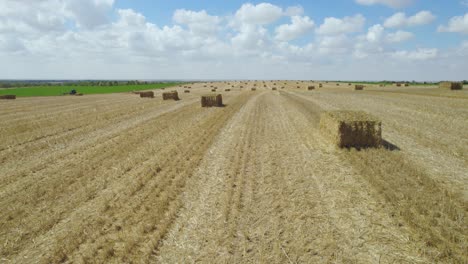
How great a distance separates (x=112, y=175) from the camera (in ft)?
30.0

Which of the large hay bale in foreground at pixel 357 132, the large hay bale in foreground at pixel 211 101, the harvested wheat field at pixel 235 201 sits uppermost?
the large hay bale in foreground at pixel 211 101

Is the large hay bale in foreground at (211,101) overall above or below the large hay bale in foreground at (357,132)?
above

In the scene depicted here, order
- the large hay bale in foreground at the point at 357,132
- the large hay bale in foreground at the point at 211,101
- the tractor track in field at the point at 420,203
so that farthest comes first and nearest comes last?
the large hay bale in foreground at the point at 211,101
the large hay bale in foreground at the point at 357,132
the tractor track in field at the point at 420,203

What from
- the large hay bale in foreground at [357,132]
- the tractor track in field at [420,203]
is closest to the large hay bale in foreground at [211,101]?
the large hay bale in foreground at [357,132]

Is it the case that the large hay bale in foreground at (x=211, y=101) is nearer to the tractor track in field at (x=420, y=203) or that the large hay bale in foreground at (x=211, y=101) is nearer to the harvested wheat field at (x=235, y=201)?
the harvested wheat field at (x=235, y=201)

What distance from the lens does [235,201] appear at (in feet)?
23.0

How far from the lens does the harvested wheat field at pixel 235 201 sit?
16.9 feet

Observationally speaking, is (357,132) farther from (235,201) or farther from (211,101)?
(211,101)

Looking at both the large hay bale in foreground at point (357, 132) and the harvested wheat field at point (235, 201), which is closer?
the harvested wheat field at point (235, 201)

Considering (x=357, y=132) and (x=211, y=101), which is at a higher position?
(x=211, y=101)

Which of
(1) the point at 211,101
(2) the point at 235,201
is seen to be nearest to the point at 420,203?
(2) the point at 235,201

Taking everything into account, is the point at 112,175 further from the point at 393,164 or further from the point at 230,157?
the point at 393,164

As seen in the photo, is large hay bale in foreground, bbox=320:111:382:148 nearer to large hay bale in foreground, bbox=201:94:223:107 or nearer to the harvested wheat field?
the harvested wheat field

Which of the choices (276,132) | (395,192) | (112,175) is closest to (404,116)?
(276,132)
